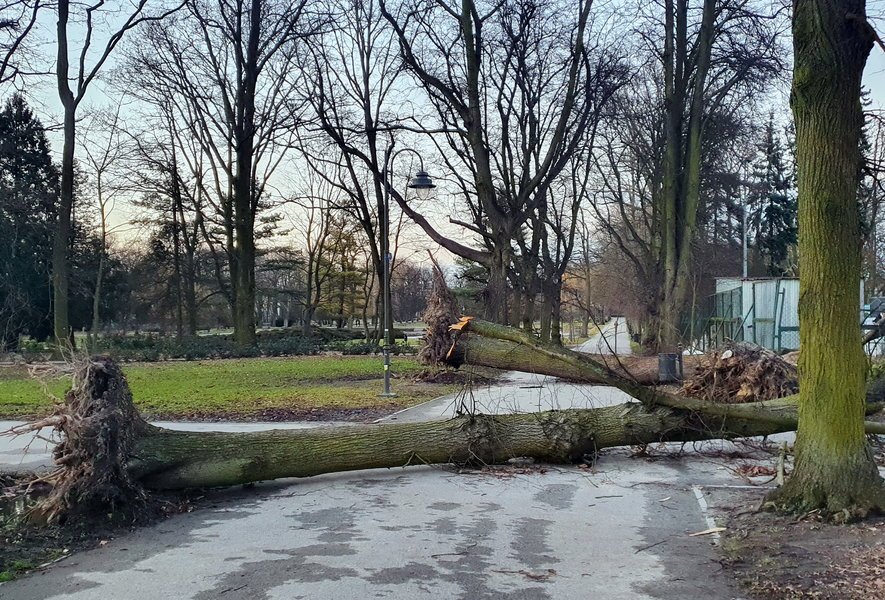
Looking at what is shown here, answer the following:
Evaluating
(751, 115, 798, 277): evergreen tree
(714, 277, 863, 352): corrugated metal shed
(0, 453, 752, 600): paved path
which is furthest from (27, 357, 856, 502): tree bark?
(751, 115, 798, 277): evergreen tree

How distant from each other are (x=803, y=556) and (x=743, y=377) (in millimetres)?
8391

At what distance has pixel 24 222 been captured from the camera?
84.1 ft

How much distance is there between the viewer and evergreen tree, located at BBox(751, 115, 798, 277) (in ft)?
149

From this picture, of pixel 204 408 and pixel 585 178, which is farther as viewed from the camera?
pixel 585 178

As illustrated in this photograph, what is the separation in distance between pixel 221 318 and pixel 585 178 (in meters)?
35.1

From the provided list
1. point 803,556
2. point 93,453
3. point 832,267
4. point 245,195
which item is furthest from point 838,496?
point 245,195

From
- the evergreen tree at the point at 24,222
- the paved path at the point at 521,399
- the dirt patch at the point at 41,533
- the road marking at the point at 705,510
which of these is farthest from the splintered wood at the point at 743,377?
the evergreen tree at the point at 24,222

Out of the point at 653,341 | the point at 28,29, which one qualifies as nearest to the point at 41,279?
the point at 28,29

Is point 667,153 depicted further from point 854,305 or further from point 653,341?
point 854,305

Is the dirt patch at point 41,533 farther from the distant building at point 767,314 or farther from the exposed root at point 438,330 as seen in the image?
the distant building at point 767,314

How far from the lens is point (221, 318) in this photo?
191ft

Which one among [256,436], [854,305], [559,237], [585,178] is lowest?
[256,436]

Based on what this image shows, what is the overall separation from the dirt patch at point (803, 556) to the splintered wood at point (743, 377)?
21.9 feet

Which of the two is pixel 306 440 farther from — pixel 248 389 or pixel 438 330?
pixel 248 389
